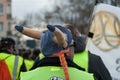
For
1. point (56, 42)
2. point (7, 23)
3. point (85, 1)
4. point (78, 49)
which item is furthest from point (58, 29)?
point (7, 23)

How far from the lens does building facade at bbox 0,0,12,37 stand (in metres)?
85.8

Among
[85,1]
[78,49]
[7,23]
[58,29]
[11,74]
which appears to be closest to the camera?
[58,29]

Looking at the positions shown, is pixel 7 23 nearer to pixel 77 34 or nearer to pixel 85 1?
pixel 85 1

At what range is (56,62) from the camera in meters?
4.03

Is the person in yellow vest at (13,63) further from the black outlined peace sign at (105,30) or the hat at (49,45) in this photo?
the hat at (49,45)

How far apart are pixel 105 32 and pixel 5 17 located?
3262 inches

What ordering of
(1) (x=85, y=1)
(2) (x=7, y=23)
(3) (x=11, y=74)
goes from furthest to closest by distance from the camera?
(2) (x=7, y=23)
(1) (x=85, y=1)
(3) (x=11, y=74)

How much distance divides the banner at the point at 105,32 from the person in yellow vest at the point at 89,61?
172 cm

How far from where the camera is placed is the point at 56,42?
3.95 metres

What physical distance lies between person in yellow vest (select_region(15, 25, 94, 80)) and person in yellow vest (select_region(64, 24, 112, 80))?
3.20 ft

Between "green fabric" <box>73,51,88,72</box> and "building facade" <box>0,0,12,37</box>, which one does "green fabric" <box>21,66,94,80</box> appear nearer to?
"green fabric" <box>73,51,88,72</box>

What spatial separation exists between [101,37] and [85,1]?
52847mm

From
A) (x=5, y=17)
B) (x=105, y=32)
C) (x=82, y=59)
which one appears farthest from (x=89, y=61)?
(x=5, y=17)

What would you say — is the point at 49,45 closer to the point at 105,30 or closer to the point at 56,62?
the point at 56,62
